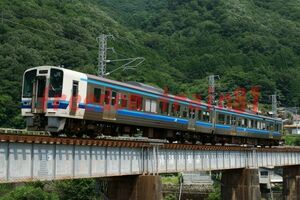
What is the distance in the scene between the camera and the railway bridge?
17.0 m

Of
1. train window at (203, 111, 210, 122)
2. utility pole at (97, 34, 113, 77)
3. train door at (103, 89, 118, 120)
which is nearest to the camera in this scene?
train door at (103, 89, 118, 120)

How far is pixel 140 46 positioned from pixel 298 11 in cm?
6770

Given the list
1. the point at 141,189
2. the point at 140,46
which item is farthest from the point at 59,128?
the point at 140,46

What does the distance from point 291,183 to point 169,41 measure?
104 meters

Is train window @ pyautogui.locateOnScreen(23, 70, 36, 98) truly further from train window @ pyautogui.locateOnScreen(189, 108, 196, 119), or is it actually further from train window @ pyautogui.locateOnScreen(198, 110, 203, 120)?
train window @ pyautogui.locateOnScreen(198, 110, 203, 120)

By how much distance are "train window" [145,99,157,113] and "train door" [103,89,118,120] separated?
315 centimetres

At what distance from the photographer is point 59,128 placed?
21531mm

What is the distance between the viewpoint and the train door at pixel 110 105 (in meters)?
24.1

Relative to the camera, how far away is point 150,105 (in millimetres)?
28188

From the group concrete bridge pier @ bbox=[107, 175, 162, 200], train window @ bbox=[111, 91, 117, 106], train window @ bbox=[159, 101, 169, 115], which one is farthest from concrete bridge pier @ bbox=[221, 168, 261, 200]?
train window @ bbox=[111, 91, 117, 106]

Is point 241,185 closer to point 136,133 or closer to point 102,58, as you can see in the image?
point 136,133

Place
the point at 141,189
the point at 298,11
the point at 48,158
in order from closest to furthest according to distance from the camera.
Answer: the point at 48,158 < the point at 141,189 < the point at 298,11

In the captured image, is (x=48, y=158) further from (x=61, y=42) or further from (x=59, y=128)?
(x=61, y=42)

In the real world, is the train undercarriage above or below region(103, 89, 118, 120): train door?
below
